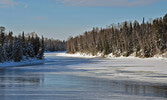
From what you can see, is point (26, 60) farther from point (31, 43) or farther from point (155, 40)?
point (155, 40)

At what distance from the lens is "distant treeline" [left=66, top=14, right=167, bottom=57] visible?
73.9m

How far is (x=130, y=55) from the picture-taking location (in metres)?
84.2

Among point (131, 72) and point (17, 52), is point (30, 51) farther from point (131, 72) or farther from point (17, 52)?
point (131, 72)

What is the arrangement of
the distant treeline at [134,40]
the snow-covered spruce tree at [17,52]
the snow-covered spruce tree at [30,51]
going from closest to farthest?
the snow-covered spruce tree at [17,52], the snow-covered spruce tree at [30,51], the distant treeline at [134,40]

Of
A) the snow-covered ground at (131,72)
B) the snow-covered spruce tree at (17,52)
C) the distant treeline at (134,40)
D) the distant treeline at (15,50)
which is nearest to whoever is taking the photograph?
the snow-covered ground at (131,72)

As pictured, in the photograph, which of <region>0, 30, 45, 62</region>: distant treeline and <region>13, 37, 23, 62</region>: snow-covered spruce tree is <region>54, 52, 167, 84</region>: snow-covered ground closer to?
<region>0, 30, 45, 62</region>: distant treeline

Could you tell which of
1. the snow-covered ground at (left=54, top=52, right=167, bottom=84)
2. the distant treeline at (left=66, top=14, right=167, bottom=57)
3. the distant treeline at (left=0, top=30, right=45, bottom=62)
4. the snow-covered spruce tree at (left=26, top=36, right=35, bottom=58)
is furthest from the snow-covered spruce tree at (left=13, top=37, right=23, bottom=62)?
the distant treeline at (left=66, top=14, right=167, bottom=57)

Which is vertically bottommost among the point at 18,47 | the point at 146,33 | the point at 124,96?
the point at 124,96

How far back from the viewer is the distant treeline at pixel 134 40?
73938mm

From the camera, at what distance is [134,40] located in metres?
89.1

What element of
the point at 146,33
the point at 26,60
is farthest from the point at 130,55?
the point at 26,60

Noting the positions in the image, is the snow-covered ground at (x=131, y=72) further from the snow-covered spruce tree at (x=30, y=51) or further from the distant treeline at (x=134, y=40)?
the distant treeline at (x=134, y=40)

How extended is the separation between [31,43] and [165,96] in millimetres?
58139

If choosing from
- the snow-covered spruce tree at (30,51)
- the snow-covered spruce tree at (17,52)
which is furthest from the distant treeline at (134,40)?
the snow-covered spruce tree at (17,52)
